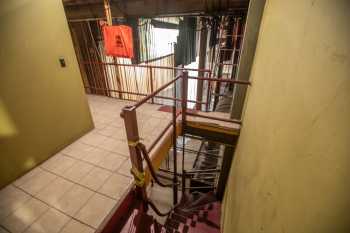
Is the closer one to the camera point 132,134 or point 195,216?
point 132,134

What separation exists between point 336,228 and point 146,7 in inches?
168

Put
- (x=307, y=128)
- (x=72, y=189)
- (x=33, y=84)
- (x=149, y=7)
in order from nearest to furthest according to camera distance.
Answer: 1. (x=307, y=128)
2. (x=72, y=189)
3. (x=33, y=84)
4. (x=149, y=7)

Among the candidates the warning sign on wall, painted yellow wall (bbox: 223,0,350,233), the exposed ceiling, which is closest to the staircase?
painted yellow wall (bbox: 223,0,350,233)

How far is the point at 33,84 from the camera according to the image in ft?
6.89

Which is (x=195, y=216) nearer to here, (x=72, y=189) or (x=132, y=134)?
(x=72, y=189)

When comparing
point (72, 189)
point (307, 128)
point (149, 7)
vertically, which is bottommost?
point (72, 189)

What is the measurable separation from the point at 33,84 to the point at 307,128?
2.85m

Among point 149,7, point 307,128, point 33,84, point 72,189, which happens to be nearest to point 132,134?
point 307,128

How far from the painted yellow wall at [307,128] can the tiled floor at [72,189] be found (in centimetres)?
158

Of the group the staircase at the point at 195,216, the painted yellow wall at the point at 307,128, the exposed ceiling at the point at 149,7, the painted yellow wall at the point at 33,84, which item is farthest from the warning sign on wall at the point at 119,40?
the staircase at the point at 195,216

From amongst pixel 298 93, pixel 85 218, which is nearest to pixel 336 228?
pixel 298 93

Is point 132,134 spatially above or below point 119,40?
below

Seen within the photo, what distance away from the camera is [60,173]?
2.19m

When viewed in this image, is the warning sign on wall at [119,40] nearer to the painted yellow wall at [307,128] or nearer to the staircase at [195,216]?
the painted yellow wall at [307,128]
